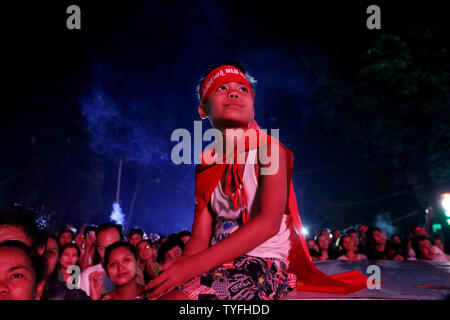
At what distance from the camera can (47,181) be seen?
68.0 feet

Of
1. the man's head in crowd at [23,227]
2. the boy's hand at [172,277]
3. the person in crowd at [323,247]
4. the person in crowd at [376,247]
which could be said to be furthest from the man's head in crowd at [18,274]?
the person in crowd at [376,247]

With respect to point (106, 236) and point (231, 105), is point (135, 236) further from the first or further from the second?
point (231, 105)

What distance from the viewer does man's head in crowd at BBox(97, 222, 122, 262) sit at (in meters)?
5.33

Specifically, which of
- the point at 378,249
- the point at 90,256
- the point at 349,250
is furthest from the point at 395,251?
the point at 90,256

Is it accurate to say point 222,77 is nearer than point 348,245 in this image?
Yes

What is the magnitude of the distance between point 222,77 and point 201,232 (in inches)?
38.4

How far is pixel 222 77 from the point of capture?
207 cm

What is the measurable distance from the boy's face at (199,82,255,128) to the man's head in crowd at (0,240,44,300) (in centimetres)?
158

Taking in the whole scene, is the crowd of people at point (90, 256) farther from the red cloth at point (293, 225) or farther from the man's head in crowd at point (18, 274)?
the red cloth at point (293, 225)

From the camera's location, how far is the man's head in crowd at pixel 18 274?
81.7 inches

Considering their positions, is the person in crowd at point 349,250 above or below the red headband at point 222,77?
below

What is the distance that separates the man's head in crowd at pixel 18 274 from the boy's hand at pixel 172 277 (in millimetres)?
1207

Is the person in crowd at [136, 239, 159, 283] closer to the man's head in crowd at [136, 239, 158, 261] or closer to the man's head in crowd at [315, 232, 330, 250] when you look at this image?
the man's head in crowd at [136, 239, 158, 261]
